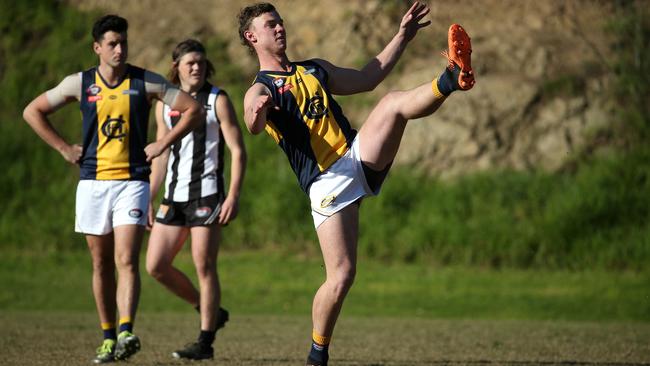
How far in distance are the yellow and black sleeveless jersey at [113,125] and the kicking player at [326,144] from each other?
1.62 meters

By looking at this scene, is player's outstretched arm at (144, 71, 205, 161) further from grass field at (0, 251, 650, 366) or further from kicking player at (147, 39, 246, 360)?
grass field at (0, 251, 650, 366)

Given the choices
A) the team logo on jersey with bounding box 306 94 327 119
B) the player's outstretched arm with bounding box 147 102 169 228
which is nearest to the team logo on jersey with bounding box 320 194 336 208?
the team logo on jersey with bounding box 306 94 327 119

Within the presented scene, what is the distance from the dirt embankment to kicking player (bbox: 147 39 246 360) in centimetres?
1134

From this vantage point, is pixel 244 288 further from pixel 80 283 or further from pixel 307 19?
pixel 307 19

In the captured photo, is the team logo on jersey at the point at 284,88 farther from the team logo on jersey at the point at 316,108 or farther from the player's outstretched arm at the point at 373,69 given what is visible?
the player's outstretched arm at the point at 373,69

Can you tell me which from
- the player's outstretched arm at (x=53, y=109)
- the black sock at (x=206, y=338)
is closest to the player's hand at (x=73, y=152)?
the player's outstretched arm at (x=53, y=109)

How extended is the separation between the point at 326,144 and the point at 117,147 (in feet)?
7.34

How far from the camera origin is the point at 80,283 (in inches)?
694

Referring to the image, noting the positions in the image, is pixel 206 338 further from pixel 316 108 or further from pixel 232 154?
pixel 316 108

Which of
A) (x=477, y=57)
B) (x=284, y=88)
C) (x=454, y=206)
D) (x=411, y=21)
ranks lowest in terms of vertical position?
(x=454, y=206)

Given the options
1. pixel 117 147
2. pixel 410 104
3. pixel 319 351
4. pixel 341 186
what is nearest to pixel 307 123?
pixel 341 186

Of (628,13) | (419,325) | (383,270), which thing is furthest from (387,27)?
(419,325)

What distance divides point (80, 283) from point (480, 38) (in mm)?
10101

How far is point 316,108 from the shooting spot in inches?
281
